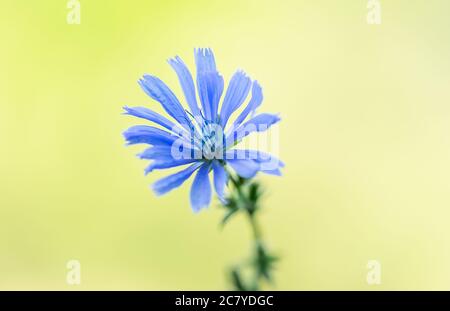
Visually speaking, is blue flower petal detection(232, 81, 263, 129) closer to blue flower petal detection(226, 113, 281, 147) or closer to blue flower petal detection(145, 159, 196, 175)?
blue flower petal detection(226, 113, 281, 147)

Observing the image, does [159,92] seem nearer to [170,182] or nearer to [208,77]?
[208,77]

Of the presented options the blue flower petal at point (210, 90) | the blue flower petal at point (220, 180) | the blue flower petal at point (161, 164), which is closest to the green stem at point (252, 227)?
the blue flower petal at point (220, 180)

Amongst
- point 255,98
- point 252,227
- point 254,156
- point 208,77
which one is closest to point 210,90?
point 208,77

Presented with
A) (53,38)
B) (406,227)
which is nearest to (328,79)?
(406,227)

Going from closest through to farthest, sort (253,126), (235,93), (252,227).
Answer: (252,227) → (253,126) → (235,93)

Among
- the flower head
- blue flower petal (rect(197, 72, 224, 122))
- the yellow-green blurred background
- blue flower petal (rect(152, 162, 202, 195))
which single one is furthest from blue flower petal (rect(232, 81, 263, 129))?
the yellow-green blurred background
